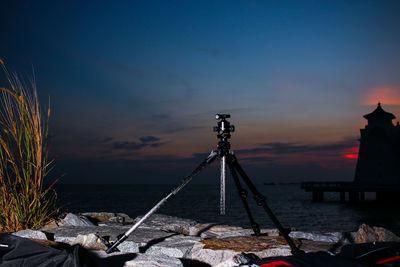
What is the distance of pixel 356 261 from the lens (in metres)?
1.88

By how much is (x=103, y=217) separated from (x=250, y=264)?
501 centimetres

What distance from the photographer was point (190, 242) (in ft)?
13.0

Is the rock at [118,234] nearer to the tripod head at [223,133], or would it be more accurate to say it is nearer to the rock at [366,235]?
the tripod head at [223,133]

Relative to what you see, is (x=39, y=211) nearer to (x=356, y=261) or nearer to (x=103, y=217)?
(x=103, y=217)

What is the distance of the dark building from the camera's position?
40938 mm

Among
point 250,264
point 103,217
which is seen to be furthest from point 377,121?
point 250,264

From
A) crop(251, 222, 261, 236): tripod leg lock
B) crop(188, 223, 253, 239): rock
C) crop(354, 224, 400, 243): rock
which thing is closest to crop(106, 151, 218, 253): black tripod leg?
crop(251, 222, 261, 236): tripod leg lock

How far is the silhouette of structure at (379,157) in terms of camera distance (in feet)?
134

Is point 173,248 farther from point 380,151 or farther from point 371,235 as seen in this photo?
point 380,151

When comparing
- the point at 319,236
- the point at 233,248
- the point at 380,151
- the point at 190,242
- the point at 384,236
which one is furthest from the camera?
the point at 380,151

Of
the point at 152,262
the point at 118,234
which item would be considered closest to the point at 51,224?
the point at 118,234

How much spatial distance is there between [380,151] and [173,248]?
43.8 m

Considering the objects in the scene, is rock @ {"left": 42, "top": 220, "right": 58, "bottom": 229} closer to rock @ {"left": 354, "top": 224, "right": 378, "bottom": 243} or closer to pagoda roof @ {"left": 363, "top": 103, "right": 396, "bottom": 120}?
rock @ {"left": 354, "top": 224, "right": 378, "bottom": 243}

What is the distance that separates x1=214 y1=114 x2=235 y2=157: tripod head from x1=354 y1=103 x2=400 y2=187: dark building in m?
43.3
